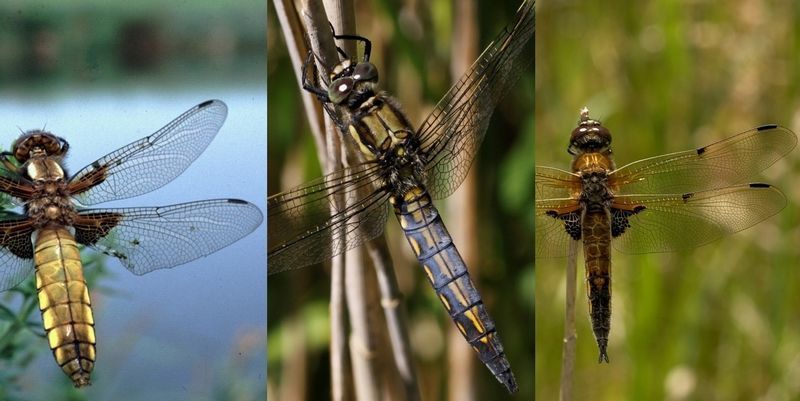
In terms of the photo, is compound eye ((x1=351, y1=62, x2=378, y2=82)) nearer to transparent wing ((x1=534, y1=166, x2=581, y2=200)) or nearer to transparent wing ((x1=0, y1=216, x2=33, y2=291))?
transparent wing ((x1=534, y1=166, x2=581, y2=200))

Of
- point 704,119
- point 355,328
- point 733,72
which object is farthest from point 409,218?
point 733,72

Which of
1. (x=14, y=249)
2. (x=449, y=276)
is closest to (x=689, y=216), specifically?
(x=449, y=276)

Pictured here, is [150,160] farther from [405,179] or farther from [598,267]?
[598,267]

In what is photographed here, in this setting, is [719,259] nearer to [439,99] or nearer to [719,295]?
[719,295]

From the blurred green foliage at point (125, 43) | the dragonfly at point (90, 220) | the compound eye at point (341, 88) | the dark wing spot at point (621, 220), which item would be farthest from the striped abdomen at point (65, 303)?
the dark wing spot at point (621, 220)

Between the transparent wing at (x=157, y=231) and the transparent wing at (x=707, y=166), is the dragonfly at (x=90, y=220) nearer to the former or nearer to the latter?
the transparent wing at (x=157, y=231)

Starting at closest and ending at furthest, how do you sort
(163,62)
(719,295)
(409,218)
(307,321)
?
(409,218)
(307,321)
(163,62)
(719,295)
